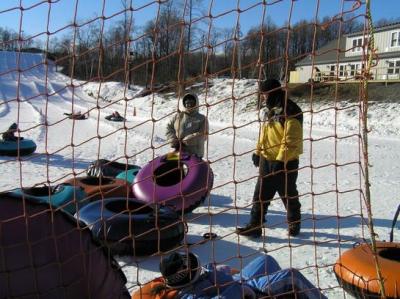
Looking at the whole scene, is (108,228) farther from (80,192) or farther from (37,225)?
(37,225)

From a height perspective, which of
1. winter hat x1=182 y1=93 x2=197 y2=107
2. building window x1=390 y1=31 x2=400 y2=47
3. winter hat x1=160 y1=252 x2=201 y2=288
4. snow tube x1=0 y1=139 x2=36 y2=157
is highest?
building window x1=390 y1=31 x2=400 y2=47

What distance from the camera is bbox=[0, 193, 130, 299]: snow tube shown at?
2.24 metres

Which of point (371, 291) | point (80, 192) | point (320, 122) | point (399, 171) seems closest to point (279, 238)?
point (371, 291)

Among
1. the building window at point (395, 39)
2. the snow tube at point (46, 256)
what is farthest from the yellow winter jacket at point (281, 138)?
the building window at point (395, 39)

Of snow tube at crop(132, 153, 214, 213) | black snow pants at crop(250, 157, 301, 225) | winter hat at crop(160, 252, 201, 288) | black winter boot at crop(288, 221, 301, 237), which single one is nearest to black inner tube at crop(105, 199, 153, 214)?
snow tube at crop(132, 153, 214, 213)

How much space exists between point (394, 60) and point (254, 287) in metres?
26.4

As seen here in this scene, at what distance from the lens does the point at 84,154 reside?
387 inches

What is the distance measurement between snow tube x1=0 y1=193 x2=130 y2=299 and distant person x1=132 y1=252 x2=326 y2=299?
1.04ft

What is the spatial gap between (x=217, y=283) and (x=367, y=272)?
1.08m

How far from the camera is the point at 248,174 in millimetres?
8078

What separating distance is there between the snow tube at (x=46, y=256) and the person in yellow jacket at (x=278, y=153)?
6.25 ft

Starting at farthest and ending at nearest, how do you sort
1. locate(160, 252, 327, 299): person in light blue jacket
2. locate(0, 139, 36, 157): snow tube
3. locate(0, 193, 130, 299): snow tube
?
1. locate(0, 139, 36, 157): snow tube
2. locate(160, 252, 327, 299): person in light blue jacket
3. locate(0, 193, 130, 299): snow tube

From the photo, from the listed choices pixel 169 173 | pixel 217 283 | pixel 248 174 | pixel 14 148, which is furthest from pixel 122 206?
pixel 14 148

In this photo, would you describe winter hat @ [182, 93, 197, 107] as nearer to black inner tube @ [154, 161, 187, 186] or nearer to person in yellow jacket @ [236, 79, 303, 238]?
black inner tube @ [154, 161, 187, 186]
